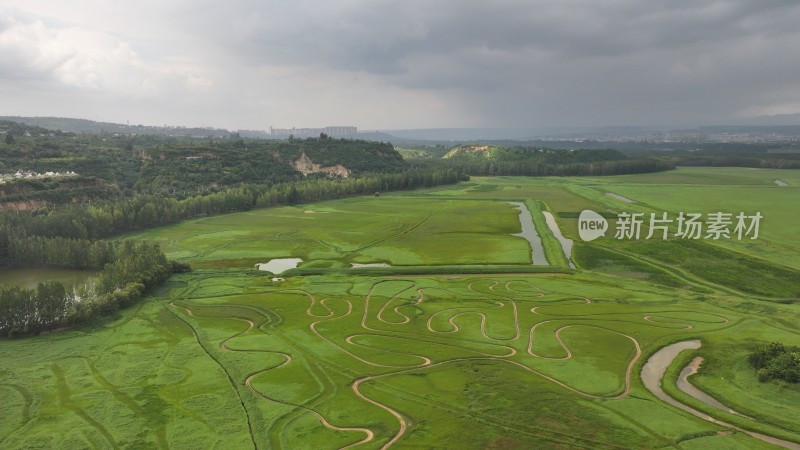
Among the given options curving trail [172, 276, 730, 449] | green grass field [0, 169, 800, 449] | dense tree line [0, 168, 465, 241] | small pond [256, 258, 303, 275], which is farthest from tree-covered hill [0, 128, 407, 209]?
curving trail [172, 276, 730, 449]

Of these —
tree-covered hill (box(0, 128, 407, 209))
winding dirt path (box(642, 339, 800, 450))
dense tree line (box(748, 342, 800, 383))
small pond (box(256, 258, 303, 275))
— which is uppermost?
tree-covered hill (box(0, 128, 407, 209))

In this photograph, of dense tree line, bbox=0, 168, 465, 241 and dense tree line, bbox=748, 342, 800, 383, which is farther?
dense tree line, bbox=0, 168, 465, 241

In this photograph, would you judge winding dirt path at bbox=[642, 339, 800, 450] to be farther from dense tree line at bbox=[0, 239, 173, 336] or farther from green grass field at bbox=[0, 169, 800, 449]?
dense tree line at bbox=[0, 239, 173, 336]

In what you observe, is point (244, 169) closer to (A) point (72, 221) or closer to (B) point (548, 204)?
(A) point (72, 221)
